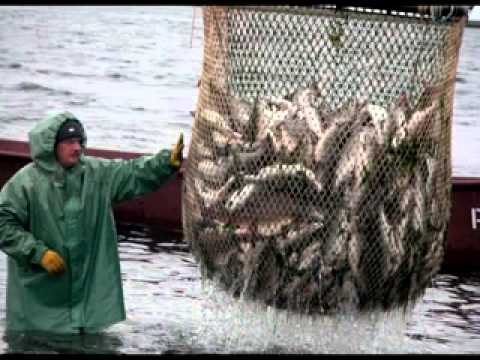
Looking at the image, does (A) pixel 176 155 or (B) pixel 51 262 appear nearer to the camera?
(B) pixel 51 262

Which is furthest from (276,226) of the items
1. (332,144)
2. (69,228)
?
(69,228)

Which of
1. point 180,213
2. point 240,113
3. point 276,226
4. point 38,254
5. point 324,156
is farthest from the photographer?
point 180,213

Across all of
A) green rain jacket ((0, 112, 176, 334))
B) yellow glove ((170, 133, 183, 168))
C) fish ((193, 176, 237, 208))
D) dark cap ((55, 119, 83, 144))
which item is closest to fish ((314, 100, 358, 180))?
fish ((193, 176, 237, 208))

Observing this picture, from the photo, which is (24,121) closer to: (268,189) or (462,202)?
(462,202)

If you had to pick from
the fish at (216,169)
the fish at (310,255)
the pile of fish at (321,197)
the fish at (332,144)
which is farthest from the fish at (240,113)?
the fish at (310,255)

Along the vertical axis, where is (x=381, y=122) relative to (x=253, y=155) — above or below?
above

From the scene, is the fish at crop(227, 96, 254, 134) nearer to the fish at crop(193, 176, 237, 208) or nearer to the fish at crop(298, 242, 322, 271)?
the fish at crop(193, 176, 237, 208)

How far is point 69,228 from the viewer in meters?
8.59

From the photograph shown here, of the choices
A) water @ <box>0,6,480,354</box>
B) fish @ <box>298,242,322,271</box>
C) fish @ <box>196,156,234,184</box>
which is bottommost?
water @ <box>0,6,480,354</box>

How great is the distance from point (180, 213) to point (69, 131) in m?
4.79

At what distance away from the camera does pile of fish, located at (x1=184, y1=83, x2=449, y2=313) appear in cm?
799

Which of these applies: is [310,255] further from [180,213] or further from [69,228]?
[180,213]

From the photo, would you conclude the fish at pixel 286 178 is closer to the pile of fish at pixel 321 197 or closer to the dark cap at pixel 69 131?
the pile of fish at pixel 321 197

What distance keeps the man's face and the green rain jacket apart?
5 centimetres
